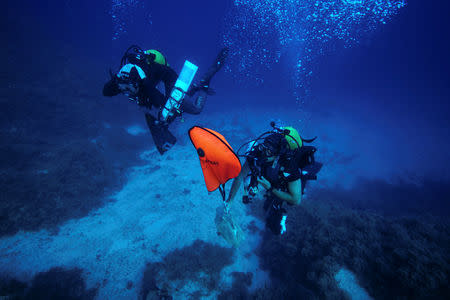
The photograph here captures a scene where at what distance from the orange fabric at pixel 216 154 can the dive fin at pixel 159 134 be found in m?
2.12

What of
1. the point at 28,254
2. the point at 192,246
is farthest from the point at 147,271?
the point at 28,254

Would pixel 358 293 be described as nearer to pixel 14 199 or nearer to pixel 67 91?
pixel 14 199

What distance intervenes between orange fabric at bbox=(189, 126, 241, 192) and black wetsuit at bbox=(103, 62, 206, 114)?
222cm

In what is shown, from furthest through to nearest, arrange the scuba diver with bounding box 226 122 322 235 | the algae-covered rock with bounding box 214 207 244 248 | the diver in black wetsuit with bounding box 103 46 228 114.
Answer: the diver in black wetsuit with bounding box 103 46 228 114
the algae-covered rock with bounding box 214 207 244 248
the scuba diver with bounding box 226 122 322 235

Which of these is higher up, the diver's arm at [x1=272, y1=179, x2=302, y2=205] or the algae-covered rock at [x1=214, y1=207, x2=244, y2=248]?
the diver's arm at [x1=272, y1=179, x2=302, y2=205]

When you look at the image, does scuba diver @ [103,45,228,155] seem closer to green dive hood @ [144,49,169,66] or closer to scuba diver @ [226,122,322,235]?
green dive hood @ [144,49,169,66]

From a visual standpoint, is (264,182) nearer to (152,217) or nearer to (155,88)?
(155,88)

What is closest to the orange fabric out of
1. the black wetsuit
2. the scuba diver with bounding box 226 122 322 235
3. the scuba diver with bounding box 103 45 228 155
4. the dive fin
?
the scuba diver with bounding box 226 122 322 235

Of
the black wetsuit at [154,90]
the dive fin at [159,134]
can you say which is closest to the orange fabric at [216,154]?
the dive fin at [159,134]

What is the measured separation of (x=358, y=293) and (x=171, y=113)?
567cm

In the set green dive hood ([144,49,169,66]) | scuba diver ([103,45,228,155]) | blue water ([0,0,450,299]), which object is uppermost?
green dive hood ([144,49,169,66])

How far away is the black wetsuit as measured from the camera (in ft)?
12.6

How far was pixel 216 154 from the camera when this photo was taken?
6.46 ft

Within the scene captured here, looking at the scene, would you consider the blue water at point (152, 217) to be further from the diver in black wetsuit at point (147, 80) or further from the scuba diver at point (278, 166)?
the scuba diver at point (278, 166)
